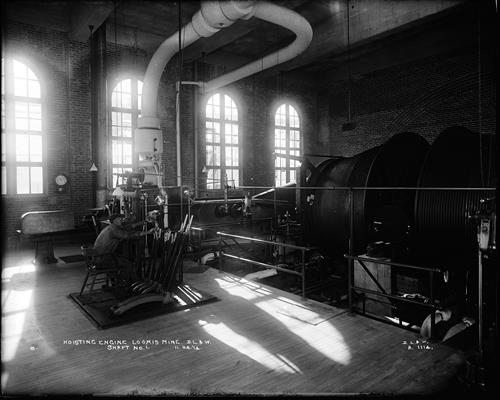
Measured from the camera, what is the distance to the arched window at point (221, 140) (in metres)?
13.4

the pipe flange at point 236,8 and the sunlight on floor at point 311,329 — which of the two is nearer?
the sunlight on floor at point 311,329

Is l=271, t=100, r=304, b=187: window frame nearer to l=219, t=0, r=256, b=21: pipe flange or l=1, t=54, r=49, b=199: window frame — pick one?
l=1, t=54, r=49, b=199: window frame

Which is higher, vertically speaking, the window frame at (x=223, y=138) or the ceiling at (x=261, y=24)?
the ceiling at (x=261, y=24)

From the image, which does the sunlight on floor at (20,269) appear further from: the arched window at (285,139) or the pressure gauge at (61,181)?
the arched window at (285,139)

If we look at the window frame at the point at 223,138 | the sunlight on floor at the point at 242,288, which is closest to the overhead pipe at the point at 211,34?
the window frame at the point at 223,138

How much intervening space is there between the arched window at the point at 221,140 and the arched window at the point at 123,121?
8.80 feet

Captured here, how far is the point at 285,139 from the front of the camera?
1578 cm

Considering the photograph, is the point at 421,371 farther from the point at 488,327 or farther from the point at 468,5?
the point at 468,5

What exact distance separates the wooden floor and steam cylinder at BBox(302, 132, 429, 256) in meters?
2.40

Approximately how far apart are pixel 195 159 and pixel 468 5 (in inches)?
342

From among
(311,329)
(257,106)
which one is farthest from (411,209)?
(257,106)

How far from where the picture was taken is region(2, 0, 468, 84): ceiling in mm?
9016

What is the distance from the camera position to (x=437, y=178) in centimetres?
586

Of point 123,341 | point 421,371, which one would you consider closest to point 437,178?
point 421,371
